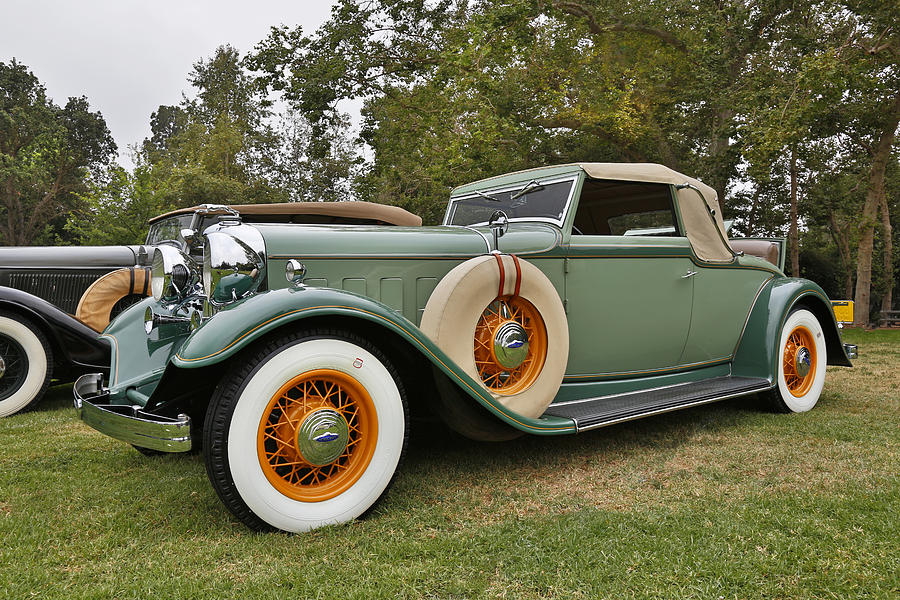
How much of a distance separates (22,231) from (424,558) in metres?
36.3

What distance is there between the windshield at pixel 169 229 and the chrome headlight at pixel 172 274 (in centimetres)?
342

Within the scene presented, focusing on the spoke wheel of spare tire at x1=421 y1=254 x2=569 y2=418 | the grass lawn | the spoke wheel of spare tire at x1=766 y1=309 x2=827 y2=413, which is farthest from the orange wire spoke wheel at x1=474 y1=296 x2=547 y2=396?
the spoke wheel of spare tire at x1=766 y1=309 x2=827 y2=413

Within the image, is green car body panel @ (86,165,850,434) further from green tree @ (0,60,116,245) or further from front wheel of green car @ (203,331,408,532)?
green tree @ (0,60,116,245)

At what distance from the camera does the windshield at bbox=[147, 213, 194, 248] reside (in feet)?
22.4

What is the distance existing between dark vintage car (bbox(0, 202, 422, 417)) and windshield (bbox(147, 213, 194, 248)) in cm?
1

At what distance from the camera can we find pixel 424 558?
2195 mm

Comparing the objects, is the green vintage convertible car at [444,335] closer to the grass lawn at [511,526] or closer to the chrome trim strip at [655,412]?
the chrome trim strip at [655,412]

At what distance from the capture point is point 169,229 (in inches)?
281

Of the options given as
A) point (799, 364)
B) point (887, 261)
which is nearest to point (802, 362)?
point (799, 364)

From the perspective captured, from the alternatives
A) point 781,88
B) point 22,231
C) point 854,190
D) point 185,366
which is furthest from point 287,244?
point 22,231

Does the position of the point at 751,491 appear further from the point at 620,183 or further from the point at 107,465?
the point at 107,465

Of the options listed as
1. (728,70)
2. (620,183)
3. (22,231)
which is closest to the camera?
(620,183)

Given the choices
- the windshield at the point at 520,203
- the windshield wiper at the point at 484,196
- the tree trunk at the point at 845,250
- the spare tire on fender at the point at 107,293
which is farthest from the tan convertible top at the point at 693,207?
the tree trunk at the point at 845,250

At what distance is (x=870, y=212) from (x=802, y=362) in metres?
11.7
